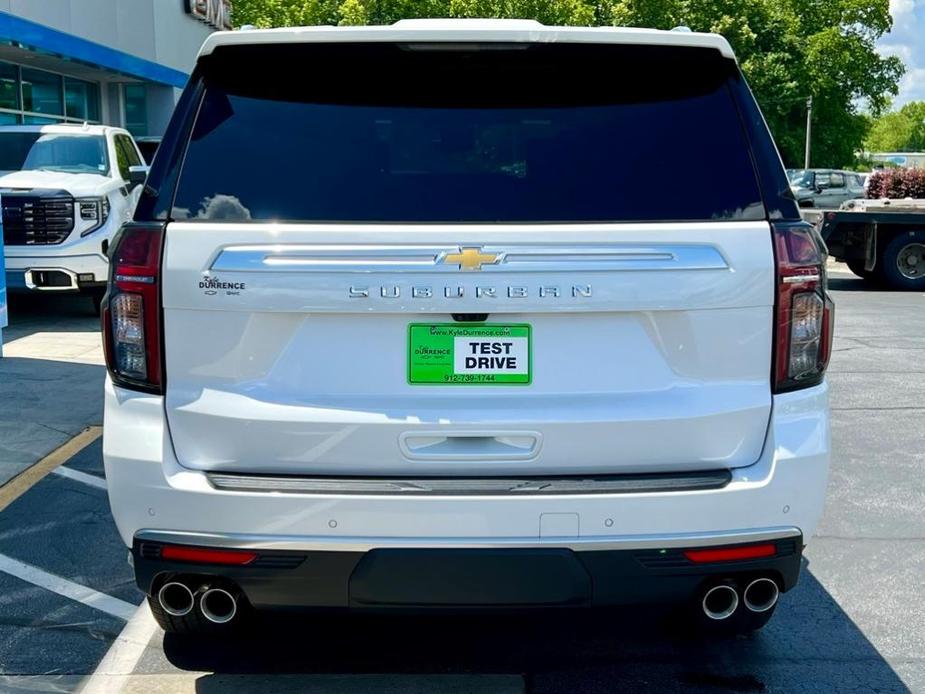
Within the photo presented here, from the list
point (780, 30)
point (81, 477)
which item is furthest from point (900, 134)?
point (81, 477)

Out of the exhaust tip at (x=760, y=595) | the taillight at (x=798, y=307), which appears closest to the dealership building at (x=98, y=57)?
the taillight at (x=798, y=307)

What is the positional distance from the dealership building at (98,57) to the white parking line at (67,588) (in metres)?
15.5

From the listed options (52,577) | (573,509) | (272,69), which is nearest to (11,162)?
(52,577)

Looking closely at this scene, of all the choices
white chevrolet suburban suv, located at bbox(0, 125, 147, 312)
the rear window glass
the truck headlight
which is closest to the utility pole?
white chevrolet suburban suv, located at bbox(0, 125, 147, 312)

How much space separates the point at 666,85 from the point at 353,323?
1.18 metres

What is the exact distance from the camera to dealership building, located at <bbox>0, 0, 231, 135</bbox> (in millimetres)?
20922

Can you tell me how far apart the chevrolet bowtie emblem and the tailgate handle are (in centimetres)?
46

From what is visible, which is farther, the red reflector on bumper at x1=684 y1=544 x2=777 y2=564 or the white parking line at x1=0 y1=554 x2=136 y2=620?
the white parking line at x1=0 y1=554 x2=136 y2=620

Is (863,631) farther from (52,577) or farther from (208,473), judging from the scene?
(52,577)

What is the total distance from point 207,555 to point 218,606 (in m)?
0.35

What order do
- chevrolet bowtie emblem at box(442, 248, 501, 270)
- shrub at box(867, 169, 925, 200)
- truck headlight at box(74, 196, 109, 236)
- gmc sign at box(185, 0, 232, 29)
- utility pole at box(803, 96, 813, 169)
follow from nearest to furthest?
chevrolet bowtie emblem at box(442, 248, 501, 270), truck headlight at box(74, 196, 109, 236), shrub at box(867, 169, 925, 200), gmc sign at box(185, 0, 232, 29), utility pole at box(803, 96, 813, 169)

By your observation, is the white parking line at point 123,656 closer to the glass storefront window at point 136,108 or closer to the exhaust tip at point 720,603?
the exhaust tip at point 720,603

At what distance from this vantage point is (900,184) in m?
19.3

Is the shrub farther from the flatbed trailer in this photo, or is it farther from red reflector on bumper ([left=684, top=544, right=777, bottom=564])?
red reflector on bumper ([left=684, top=544, right=777, bottom=564])
